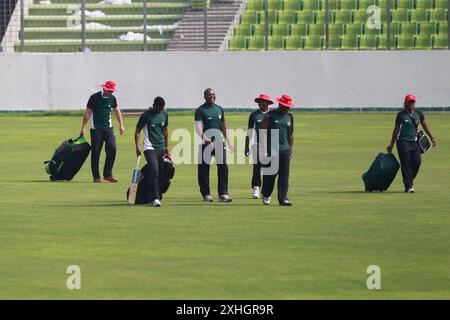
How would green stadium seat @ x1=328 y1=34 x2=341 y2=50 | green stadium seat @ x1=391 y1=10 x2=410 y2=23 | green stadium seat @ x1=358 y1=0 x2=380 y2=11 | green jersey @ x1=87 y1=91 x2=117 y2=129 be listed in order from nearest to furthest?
green jersey @ x1=87 y1=91 x2=117 y2=129
green stadium seat @ x1=328 y1=34 x2=341 y2=50
green stadium seat @ x1=358 y1=0 x2=380 y2=11
green stadium seat @ x1=391 y1=10 x2=410 y2=23

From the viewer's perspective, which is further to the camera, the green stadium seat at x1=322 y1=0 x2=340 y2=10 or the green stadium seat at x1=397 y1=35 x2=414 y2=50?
the green stadium seat at x1=322 y1=0 x2=340 y2=10

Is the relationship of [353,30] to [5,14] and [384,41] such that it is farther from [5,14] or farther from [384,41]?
[5,14]

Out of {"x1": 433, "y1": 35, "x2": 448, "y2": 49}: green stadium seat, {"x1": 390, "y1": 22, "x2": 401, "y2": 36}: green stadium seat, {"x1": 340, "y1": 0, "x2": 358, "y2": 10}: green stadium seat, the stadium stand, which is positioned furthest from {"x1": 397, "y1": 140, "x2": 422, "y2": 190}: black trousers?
the stadium stand

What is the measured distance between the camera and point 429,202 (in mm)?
23641

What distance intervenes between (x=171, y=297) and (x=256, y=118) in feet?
33.2

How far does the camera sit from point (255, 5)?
51375 mm

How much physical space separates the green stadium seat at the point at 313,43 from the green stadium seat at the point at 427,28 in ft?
11.1

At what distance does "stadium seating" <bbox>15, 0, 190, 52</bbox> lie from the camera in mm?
50812

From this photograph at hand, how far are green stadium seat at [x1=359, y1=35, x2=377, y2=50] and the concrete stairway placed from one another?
463 cm

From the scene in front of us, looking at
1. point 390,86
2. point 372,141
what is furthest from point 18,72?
point 372,141

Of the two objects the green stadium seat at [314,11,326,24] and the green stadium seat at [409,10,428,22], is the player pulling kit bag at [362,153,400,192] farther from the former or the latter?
the green stadium seat at [314,11,326,24]

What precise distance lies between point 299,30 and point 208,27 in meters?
3.13

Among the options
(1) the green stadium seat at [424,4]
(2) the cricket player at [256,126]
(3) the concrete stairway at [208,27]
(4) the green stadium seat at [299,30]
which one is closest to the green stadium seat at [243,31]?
(3) the concrete stairway at [208,27]

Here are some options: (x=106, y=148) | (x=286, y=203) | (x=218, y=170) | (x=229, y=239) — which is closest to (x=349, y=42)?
(x=106, y=148)
